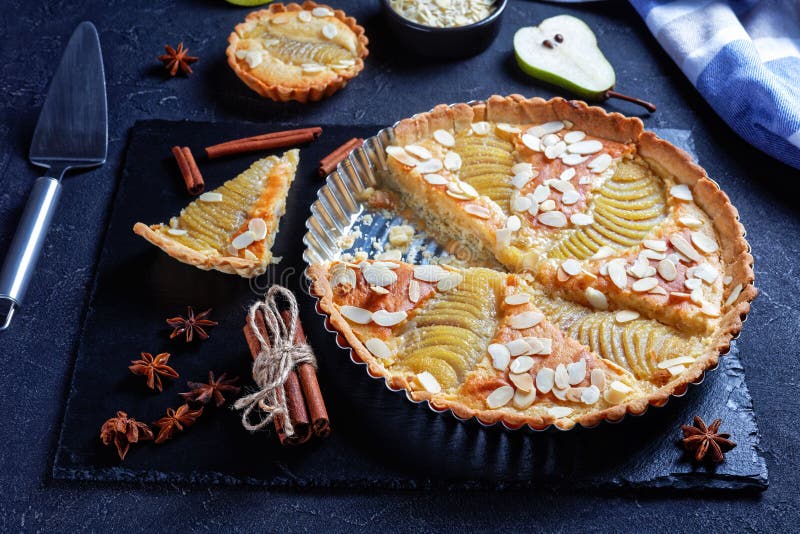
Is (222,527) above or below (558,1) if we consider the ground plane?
below

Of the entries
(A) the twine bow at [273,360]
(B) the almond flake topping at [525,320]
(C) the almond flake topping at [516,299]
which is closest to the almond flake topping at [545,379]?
(B) the almond flake topping at [525,320]

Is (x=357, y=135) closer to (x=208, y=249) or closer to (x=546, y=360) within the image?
(x=208, y=249)

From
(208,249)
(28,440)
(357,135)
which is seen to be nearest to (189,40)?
(357,135)

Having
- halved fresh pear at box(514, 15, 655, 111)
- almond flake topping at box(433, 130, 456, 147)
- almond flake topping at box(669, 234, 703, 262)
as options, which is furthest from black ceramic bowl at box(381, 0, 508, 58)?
almond flake topping at box(669, 234, 703, 262)

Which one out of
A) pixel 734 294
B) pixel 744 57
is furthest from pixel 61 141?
pixel 744 57

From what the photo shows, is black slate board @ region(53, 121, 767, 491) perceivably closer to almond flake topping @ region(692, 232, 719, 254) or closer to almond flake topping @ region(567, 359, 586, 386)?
almond flake topping @ region(567, 359, 586, 386)

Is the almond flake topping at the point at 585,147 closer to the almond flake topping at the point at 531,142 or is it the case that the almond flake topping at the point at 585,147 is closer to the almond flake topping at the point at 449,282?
the almond flake topping at the point at 531,142

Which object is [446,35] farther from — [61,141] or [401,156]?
[61,141]
